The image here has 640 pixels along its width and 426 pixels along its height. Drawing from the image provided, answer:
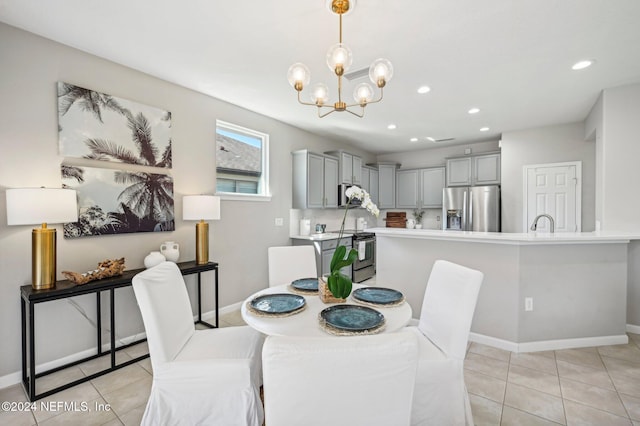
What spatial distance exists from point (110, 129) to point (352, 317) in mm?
2624

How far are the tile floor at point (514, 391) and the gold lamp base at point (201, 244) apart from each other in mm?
976

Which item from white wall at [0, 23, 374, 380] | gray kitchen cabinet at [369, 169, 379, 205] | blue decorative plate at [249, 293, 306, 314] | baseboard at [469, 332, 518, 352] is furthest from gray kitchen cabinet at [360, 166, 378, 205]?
blue decorative plate at [249, 293, 306, 314]

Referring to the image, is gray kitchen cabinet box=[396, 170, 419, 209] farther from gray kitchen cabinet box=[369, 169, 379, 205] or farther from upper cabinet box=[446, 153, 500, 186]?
upper cabinet box=[446, 153, 500, 186]

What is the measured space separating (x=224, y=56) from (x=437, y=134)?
3.88 m

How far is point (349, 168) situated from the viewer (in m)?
5.53

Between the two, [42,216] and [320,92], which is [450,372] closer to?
[320,92]

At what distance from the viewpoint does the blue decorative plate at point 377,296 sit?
6.05 ft

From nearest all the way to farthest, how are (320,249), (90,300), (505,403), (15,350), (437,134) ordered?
(505,403) < (15,350) < (90,300) < (320,249) < (437,134)

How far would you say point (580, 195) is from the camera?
4.54 meters

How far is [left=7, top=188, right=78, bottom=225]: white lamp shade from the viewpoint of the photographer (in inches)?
77.9

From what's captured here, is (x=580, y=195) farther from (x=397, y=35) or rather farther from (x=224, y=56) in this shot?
(x=224, y=56)

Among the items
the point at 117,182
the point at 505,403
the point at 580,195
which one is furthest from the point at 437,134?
the point at 117,182

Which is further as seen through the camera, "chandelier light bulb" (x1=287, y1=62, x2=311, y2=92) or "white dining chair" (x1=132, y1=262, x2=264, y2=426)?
"chandelier light bulb" (x1=287, y1=62, x2=311, y2=92)

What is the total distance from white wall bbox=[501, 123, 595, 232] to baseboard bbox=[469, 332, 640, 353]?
2.28 meters
